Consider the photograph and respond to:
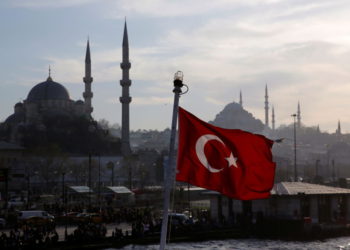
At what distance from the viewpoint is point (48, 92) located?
96062 millimetres

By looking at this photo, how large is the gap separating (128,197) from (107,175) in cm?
3296

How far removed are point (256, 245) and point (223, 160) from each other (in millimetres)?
21284

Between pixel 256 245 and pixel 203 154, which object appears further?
pixel 256 245

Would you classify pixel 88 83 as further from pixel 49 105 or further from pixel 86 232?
pixel 86 232

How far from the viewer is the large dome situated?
95875 millimetres

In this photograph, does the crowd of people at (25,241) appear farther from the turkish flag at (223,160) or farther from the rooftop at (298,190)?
the turkish flag at (223,160)

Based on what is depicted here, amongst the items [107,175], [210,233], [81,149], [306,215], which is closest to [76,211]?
[210,233]

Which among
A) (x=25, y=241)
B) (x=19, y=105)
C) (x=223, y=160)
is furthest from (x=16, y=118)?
(x=223, y=160)

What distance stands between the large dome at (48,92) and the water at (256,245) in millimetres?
68730

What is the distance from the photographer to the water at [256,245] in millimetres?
28406

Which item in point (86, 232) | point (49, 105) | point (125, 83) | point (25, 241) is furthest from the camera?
point (49, 105)

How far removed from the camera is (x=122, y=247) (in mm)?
27438

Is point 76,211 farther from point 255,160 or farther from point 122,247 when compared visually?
point 255,160

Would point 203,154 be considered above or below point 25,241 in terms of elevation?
above
